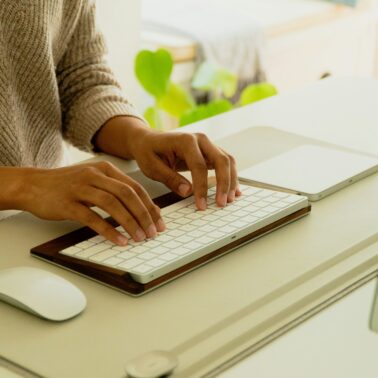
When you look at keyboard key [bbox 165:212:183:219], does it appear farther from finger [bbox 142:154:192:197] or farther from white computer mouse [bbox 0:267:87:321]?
white computer mouse [bbox 0:267:87:321]

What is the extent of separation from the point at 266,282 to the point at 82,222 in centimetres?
23

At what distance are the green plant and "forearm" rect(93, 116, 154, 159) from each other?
74 centimetres

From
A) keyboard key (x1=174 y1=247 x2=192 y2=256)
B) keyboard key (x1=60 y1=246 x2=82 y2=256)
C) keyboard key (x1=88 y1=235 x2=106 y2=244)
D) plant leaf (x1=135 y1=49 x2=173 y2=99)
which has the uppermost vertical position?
keyboard key (x1=174 y1=247 x2=192 y2=256)

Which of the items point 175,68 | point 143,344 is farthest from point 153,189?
point 175,68

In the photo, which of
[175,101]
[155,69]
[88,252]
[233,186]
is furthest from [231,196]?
[175,101]

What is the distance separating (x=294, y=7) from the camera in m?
3.50

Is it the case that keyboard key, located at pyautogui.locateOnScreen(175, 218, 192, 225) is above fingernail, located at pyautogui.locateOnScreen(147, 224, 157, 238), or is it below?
below

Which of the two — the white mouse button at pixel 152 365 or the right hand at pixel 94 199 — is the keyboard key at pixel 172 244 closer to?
the right hand at pixel 94 199

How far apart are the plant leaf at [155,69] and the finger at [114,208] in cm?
114

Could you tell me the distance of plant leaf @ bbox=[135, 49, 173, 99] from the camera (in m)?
2.09

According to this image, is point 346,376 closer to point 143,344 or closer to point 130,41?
point 143,344

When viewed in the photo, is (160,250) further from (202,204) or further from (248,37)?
(248,37)

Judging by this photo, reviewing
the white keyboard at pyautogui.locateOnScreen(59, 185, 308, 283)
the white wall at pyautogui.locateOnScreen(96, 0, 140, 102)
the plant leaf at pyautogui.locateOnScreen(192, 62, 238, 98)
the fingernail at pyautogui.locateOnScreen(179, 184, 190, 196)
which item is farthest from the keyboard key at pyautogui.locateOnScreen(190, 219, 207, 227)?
the plant leaf at pyautogui.locateOnScreen(192, 62, 238, 98)

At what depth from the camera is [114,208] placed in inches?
38.2
